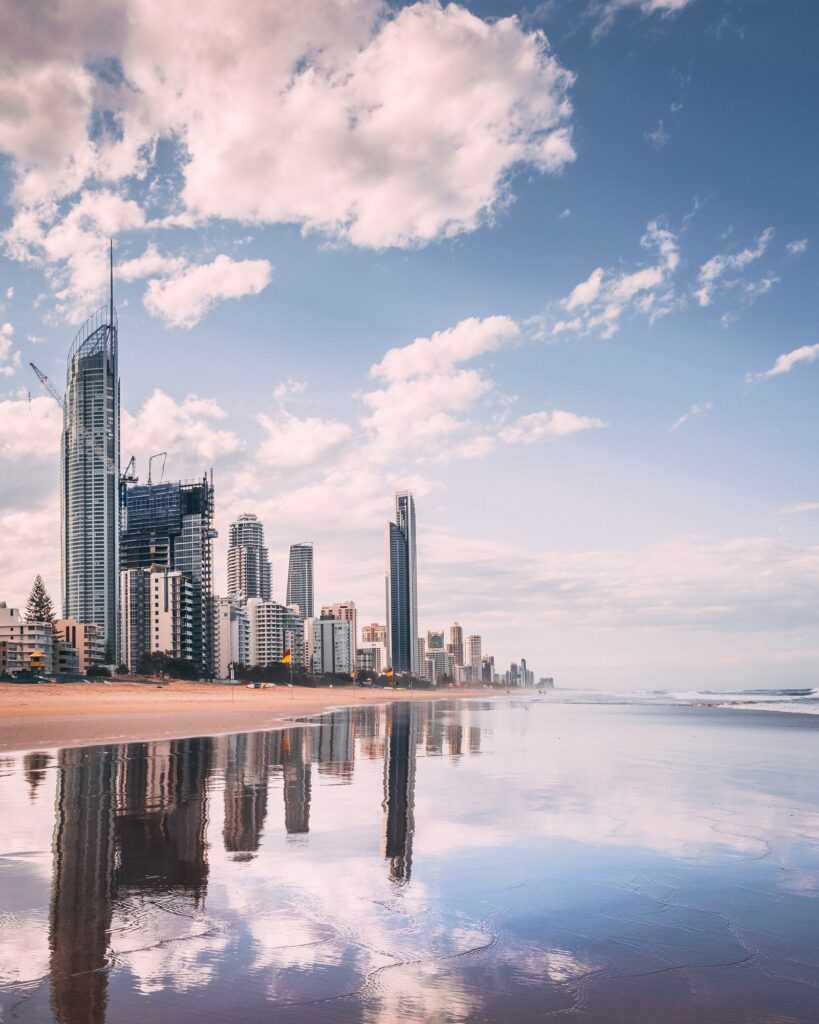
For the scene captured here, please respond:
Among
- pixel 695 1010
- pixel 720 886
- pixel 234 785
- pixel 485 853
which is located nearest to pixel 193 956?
pixel 695 1010

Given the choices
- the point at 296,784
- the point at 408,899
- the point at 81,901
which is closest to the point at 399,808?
the point at 296,784

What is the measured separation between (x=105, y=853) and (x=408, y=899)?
17.5ft

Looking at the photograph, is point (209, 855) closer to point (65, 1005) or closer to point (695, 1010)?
point (65, 1005)

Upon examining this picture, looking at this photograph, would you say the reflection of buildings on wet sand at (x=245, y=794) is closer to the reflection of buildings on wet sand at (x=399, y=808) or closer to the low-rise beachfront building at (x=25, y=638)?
the reflection of buildings on wet sand at (x=399, y=808)

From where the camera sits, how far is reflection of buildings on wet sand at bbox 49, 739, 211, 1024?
7266mm

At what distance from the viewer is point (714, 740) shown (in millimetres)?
37031

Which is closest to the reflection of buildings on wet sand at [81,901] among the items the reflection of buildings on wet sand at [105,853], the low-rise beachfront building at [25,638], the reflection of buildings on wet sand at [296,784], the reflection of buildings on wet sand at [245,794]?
the reflection of buildings on wet sand at [105,853]

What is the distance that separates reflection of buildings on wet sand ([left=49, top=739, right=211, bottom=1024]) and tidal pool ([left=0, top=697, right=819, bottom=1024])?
0.14ft

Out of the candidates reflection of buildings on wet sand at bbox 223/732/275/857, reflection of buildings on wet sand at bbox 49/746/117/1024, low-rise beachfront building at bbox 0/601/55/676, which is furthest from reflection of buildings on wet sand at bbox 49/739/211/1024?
low-rise beachfront building at bbox 0/601/55/676

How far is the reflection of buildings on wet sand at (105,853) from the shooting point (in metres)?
7.27

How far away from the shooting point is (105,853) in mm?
12492

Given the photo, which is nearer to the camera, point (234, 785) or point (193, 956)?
point (193, 956)

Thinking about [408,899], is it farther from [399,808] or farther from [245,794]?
[245,794]

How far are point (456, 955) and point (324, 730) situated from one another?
129 ft
